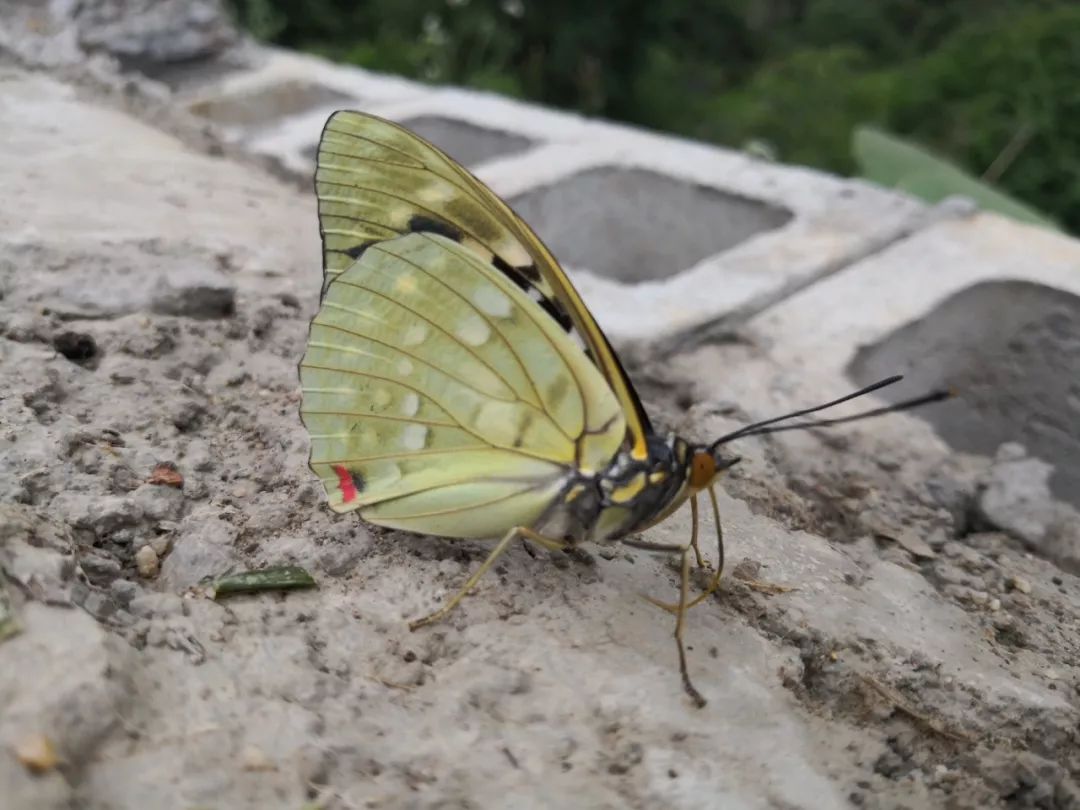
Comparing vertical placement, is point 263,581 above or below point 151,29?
above

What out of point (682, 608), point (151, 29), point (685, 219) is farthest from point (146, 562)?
point (151, 29)

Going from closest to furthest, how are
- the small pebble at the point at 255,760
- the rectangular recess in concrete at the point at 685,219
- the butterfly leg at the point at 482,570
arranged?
the small pebble at the point at 255,760, the butterfly leg at the point at 482,570, the rectangular recess in concrete at the point at 685,219

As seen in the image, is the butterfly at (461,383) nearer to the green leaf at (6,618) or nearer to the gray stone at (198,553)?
the gray stone at (198,553)

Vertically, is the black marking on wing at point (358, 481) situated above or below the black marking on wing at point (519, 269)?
below

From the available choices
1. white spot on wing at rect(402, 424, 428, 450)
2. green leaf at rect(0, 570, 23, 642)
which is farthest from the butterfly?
green leaf at rect(0, 570, 23, 642)

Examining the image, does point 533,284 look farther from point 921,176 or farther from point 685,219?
point 921,176

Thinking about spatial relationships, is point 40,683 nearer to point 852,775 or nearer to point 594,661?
point 594,661

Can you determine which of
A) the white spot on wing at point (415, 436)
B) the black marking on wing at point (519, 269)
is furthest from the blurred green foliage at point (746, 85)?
the white spot on wing at point (415, 436)
